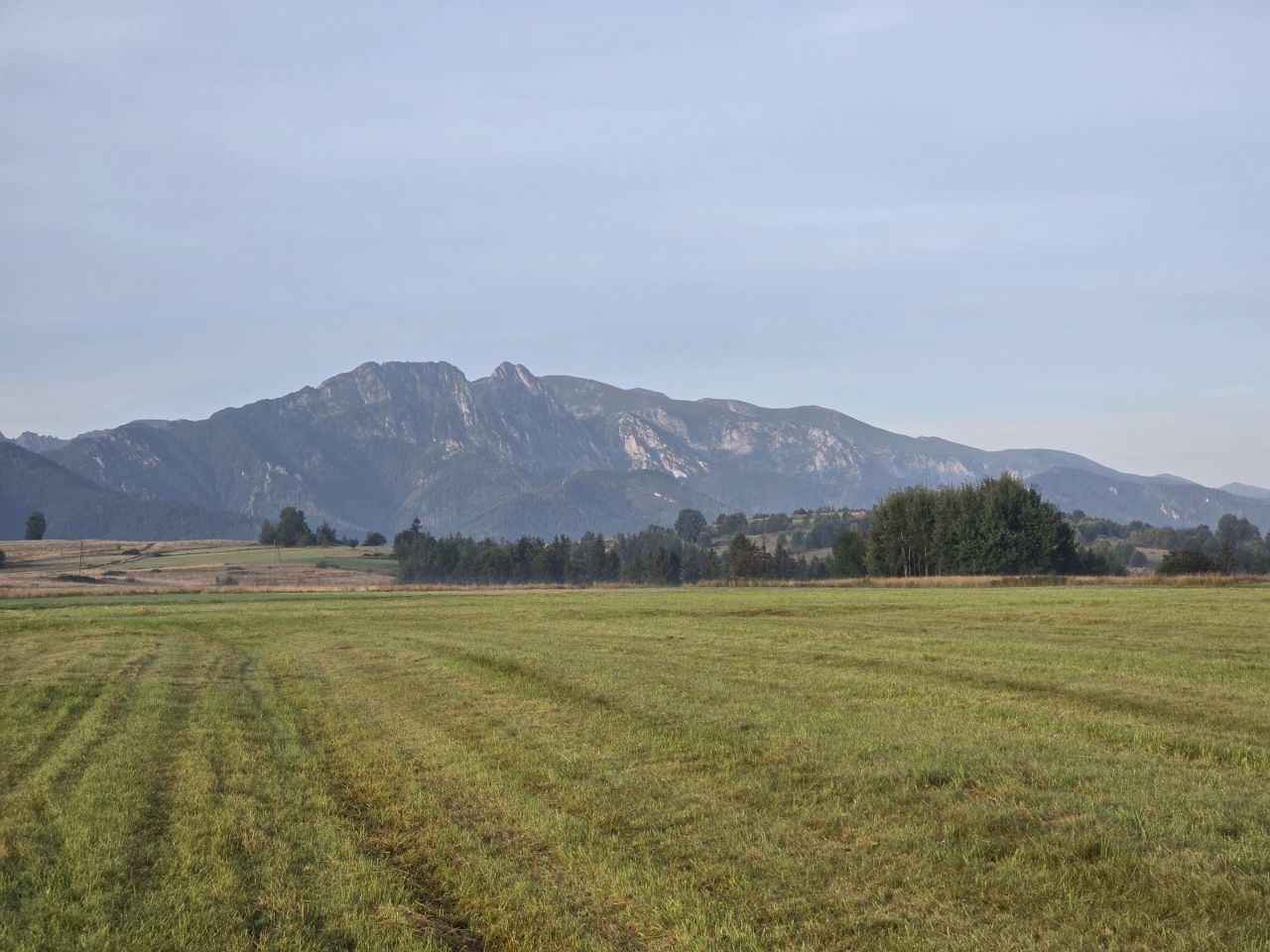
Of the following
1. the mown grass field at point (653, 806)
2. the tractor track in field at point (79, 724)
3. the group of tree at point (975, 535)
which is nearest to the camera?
the mown grass field at point (653, 806)

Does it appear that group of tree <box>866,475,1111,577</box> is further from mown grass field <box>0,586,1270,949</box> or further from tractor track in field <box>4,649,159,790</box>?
tractor track in field <box>4,649,159,790</box>

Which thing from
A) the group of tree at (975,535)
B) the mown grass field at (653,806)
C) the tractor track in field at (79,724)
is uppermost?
the group of tree at (975,535)

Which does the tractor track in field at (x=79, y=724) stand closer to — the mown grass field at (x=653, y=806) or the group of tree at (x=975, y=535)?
the mown grass field at (x=653, y=806)

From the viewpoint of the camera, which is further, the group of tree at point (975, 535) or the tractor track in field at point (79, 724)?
the group of tree at point (975, 535)

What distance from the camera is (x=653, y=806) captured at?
10898 millimetres

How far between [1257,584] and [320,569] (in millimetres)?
157271

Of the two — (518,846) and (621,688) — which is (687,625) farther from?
(518,846)

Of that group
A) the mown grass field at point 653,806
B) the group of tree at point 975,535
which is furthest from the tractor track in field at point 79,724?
the group of tree at point 975,535

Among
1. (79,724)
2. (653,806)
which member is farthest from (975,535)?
(653,806)

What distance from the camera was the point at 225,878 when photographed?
9000 millimetres

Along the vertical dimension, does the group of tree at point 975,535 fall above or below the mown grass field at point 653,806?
above

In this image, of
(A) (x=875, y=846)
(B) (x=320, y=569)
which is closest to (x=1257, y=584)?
(A) (x=875, y=846)

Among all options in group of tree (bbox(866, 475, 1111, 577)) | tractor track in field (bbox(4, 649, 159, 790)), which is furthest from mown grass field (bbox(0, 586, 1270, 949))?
group of tree (bbox(866, 475, 1111, 577))

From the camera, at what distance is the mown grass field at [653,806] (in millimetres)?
7828
